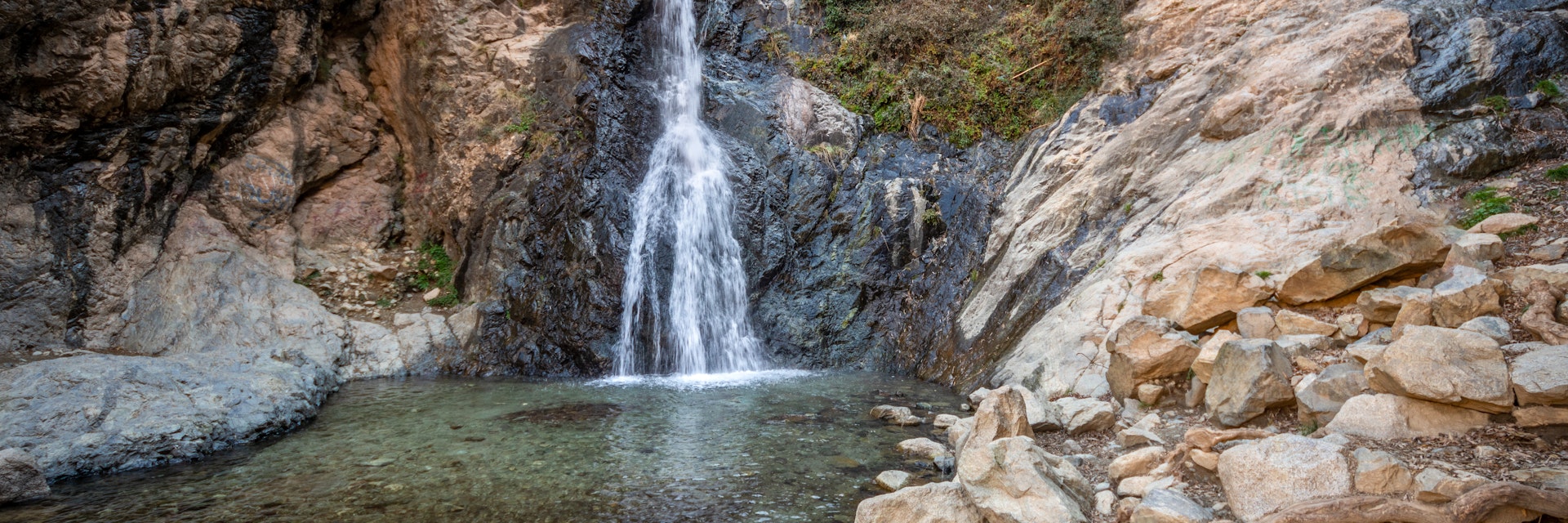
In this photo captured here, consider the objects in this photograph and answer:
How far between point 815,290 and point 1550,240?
7653 mm

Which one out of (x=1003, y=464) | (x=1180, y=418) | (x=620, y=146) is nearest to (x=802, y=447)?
(x=1003, y=464)

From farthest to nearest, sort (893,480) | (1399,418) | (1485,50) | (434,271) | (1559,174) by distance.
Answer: (434,271), (1485,50), (1559,174), (893,480), (1399,418)

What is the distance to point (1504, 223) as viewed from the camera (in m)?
4.92

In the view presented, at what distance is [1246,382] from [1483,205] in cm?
329

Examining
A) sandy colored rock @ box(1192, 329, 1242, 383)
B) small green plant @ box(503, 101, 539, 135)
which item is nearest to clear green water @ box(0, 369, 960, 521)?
sandy colored rock @ box(1192, 329, 1242, 383)

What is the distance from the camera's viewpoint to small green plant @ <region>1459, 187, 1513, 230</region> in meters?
5.36

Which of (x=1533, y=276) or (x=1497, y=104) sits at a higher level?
(x=1497, y=104)

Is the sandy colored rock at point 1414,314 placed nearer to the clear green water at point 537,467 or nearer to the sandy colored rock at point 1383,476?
the sandy colored rock at point 1383,476

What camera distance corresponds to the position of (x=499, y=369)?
989 cm

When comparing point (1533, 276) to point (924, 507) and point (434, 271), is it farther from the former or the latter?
point (434, 271)

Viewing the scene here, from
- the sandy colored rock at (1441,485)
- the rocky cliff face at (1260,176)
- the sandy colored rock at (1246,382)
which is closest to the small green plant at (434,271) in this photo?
the rocky cliff face at (1260,176)

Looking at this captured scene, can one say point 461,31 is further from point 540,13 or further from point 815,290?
point 815,290

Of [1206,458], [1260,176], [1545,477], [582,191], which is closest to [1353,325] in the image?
[1206,458]

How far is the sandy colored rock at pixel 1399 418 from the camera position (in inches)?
128
